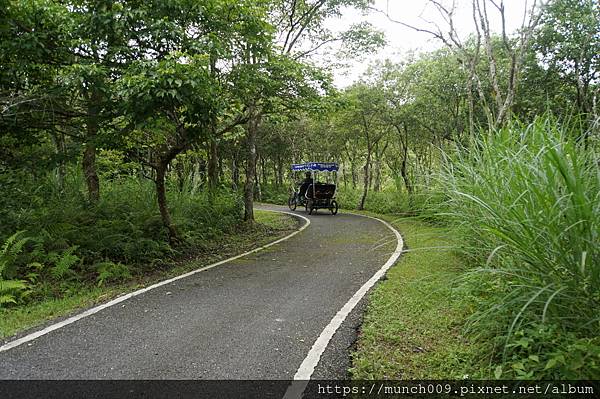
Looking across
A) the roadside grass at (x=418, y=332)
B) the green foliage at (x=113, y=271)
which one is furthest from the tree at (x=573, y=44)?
the green foliage at (x=113, y=271)

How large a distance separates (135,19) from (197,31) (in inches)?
50.0

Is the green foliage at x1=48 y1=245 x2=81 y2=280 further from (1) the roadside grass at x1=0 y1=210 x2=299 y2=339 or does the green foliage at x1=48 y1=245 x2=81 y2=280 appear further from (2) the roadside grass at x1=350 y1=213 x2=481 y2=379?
(2) the roadside grass at x1=350 y1=213 x2=481 y2=379

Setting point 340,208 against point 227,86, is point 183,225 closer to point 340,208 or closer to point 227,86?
point 227,86

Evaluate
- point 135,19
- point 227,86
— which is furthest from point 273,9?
point 135,19

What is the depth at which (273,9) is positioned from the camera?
11320mm

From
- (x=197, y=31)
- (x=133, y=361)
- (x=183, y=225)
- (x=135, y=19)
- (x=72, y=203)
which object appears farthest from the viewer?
(x=183, y=225)

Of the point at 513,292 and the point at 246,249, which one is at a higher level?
the point at 513,292

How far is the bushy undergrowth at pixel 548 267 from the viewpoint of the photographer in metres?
2.09

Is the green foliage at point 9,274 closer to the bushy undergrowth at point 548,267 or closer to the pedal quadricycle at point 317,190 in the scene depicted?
the bushy undergrowth at point 548,267

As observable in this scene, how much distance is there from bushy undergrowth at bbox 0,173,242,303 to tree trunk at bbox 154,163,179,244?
136 millimetres

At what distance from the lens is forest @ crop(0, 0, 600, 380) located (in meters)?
2.28

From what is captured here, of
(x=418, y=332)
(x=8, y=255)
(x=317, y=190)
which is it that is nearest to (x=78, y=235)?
(x=8, y=255)

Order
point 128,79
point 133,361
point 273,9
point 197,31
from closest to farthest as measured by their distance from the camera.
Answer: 1. point 133,361
2. point 128,79
3. point 197,31
4. point 273,9

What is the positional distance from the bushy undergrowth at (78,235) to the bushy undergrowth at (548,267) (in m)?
5.05
